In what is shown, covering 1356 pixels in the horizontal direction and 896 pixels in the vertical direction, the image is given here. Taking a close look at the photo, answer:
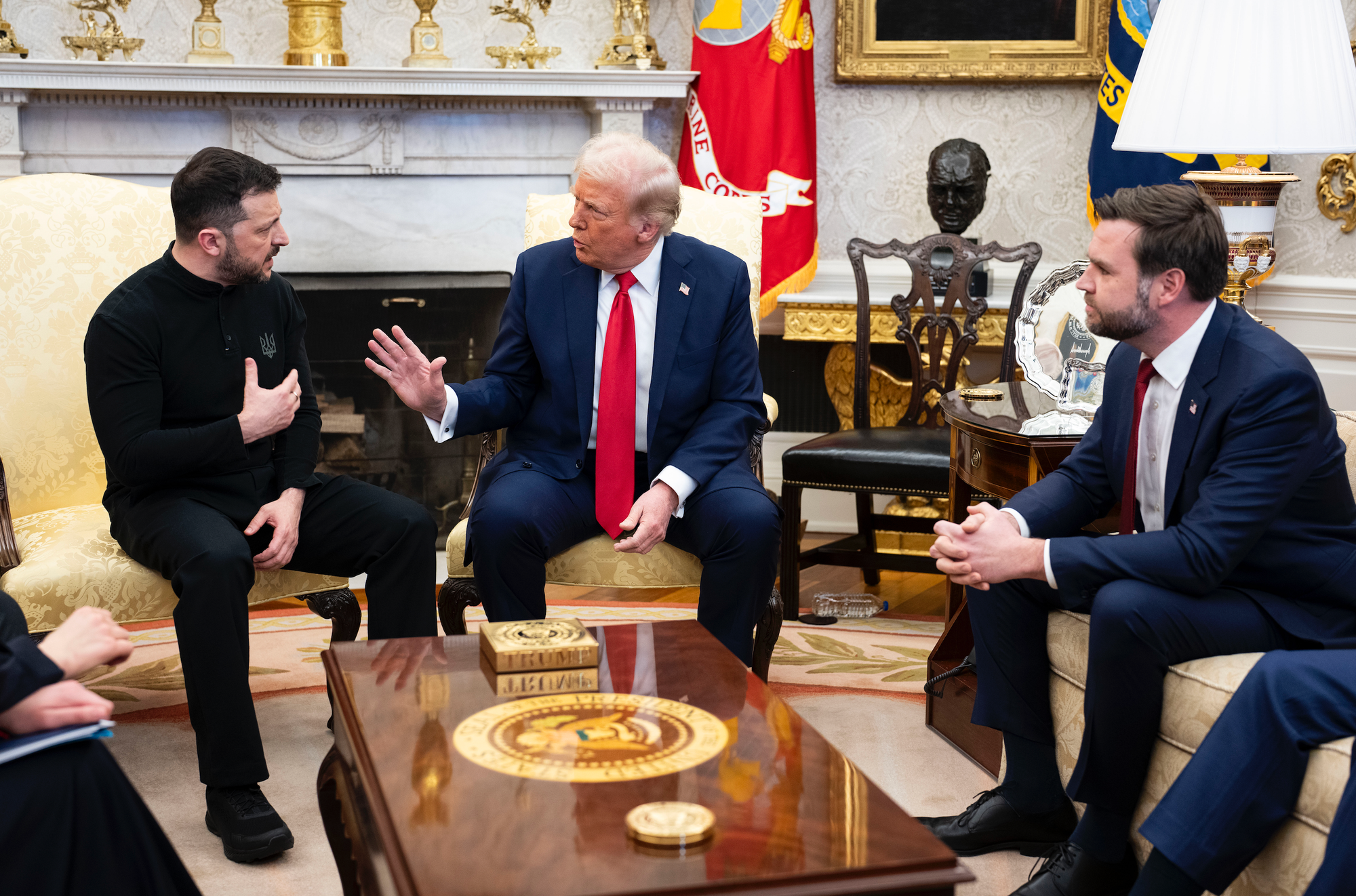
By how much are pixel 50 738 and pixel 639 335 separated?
1.53 metres

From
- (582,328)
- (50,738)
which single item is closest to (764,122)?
(582,328)

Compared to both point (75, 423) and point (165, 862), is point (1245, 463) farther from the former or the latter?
point (75, 423)

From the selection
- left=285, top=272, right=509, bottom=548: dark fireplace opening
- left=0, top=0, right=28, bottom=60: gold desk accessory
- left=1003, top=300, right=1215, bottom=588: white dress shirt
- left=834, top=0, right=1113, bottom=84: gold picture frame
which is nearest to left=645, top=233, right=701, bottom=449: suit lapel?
left=1003, top=300, right=1215, bottom=588: white dress shirt

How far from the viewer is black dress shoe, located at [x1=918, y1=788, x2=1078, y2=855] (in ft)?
7.33

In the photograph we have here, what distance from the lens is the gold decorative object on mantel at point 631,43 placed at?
13.5 ft

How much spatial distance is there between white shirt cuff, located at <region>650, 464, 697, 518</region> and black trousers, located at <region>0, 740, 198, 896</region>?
1.23 meters

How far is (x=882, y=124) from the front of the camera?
4449 mm

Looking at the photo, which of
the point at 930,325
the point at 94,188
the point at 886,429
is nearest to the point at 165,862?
the point at 94,188

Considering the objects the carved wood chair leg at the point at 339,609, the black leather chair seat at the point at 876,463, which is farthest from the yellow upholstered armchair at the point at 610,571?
the black leather chair seat at the point at 876,463

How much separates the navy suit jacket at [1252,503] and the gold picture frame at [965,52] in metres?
2.51

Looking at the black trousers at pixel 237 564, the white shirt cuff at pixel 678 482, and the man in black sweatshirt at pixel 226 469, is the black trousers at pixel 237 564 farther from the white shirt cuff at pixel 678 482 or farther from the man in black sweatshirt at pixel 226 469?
the white shirt cuff at pixel 678 482

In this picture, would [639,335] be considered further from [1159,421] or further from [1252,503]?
[1252,503]

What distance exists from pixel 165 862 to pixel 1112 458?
1641 mm

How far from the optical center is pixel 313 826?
7.72 ft
